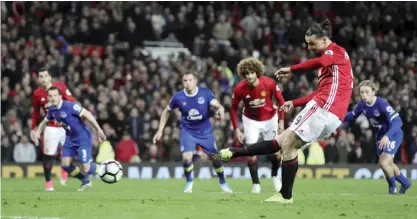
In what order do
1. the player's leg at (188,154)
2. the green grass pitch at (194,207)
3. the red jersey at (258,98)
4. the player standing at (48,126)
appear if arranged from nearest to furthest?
the green grass pitch at (194,207)
the red jersey at (258,98)
the player's leg at (188,154)
the player standing at (48,126)

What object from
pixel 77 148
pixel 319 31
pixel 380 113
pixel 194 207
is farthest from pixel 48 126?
pixel 319 31

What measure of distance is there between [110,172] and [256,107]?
2.88 m

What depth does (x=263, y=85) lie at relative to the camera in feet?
53.5

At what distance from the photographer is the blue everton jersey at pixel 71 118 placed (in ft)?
56.2

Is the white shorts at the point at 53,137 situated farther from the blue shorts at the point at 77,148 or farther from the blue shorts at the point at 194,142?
the blue shorts at the point at 194,142

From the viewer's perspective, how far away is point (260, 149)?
12242 millimetres

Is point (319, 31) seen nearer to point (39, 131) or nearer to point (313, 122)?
Answer: point (313, 122)

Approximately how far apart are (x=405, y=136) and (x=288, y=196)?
1458 cm

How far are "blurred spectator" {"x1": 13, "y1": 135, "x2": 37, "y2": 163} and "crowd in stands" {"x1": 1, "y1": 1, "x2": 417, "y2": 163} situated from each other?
0.09 feet

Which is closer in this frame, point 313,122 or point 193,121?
point 313,122

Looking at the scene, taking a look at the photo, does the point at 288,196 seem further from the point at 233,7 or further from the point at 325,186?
the point at 233,7

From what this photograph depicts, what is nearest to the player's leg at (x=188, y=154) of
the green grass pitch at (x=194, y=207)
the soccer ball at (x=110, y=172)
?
the soccer ball at (x=110, y=172)

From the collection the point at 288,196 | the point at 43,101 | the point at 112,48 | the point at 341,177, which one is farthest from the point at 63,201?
the point at 112,48

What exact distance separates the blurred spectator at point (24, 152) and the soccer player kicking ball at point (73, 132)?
6.98m
